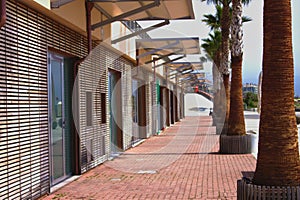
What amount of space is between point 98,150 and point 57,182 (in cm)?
316

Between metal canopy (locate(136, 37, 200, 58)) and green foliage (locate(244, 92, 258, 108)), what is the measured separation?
54.6 meters

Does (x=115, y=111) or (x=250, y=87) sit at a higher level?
(x=250, y=87)

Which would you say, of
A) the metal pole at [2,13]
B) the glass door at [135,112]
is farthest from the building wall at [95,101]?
the metal pole at [2,13]

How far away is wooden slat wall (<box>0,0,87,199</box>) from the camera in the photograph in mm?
7133

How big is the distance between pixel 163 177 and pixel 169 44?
1142cm

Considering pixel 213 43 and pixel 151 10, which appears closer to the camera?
pixel 151 10

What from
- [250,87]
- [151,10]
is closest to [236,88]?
[151,10]

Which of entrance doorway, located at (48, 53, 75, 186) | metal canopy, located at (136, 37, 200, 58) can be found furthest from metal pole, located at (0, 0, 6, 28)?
metal canopy, located at (136, 37, 200, 58)

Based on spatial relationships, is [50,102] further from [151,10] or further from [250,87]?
[250,87]

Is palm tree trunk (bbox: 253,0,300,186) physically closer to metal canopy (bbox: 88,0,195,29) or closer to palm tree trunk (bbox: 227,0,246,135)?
metal canopy (bbox: 88,0,195,29)

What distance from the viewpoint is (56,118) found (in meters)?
10.0

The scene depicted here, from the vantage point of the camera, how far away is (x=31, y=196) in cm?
805

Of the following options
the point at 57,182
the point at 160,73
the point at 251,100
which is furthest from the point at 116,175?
the point at 251,100

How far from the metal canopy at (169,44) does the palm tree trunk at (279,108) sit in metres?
13.4
